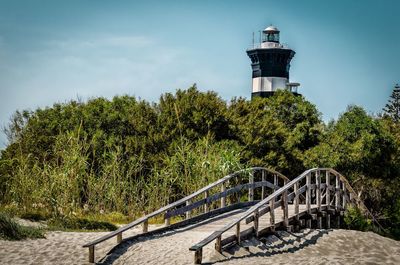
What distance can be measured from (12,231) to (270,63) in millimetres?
44311

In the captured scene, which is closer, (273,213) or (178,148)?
(273,213)

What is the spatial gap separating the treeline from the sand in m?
2.20

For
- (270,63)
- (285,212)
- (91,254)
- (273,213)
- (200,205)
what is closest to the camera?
(91,254)

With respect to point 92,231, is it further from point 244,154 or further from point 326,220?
point 244,154

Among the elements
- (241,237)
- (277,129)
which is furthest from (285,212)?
(277,129)

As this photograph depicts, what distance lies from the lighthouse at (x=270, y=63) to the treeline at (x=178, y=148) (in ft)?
66.1

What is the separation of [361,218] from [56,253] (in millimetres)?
11488

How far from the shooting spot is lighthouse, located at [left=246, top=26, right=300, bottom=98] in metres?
56.0

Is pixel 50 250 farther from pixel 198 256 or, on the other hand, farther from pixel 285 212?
pixel 285 212

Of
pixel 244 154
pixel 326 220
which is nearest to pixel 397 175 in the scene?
pixel 244 154

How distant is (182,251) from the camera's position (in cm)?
1256

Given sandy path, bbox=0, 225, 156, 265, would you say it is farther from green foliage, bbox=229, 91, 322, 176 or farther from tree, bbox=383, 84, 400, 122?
tree, bbox=383, 84, 400, 122

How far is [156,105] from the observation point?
28281mm

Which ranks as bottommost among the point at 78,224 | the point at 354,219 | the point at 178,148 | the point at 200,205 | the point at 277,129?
the point at 78,224
